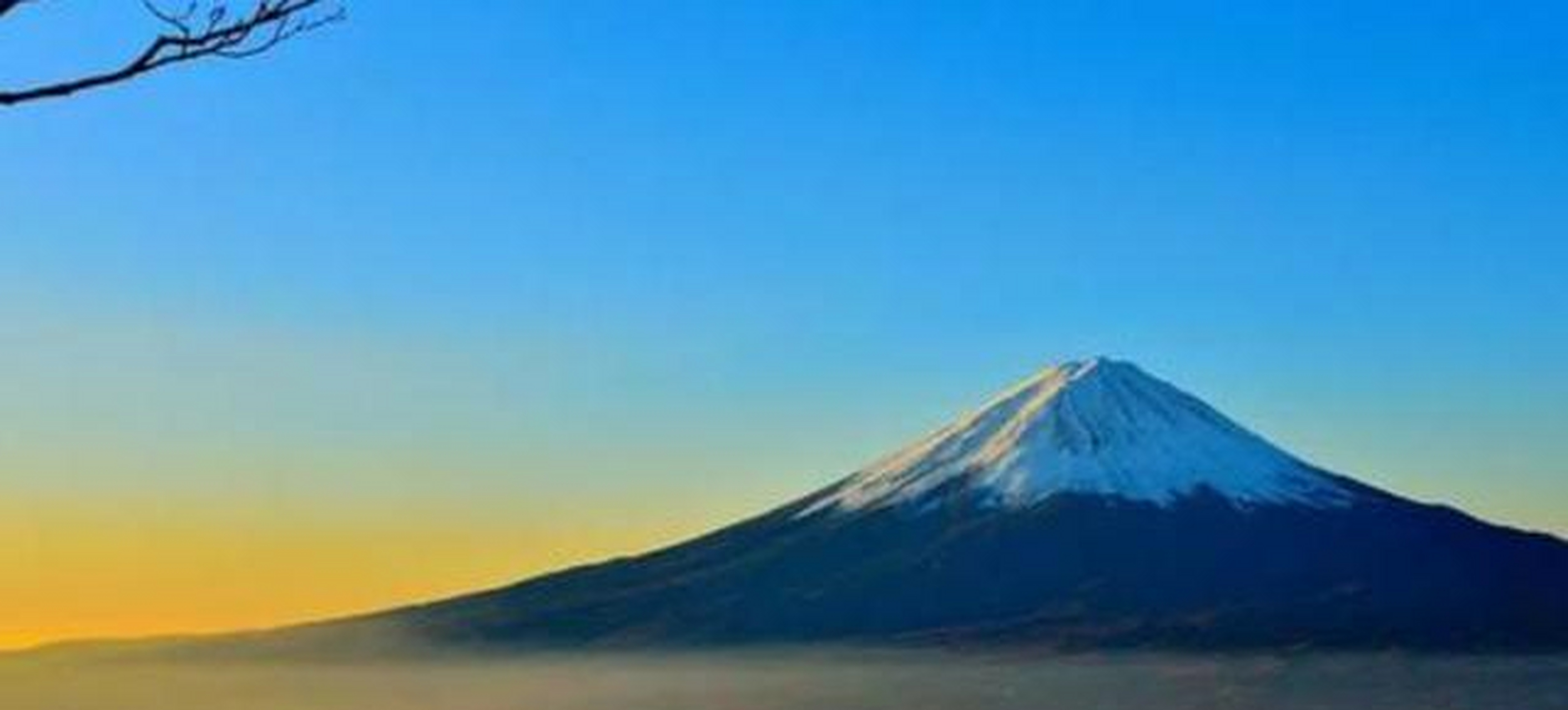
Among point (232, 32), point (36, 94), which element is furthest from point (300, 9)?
point (36, 94)

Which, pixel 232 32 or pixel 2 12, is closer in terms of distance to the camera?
pixel 2 12

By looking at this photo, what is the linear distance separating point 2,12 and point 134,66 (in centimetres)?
43

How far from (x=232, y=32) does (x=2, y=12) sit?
859 mm

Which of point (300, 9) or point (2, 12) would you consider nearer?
point (2, 12)

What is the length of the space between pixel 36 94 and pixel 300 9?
0.84 meters

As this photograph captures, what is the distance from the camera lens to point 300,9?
9.07m

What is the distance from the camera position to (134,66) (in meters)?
8.65

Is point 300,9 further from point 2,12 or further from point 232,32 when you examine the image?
point 2,12

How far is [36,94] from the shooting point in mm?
8703

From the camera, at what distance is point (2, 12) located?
8.36m

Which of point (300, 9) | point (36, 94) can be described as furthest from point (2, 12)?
point (300, 9)

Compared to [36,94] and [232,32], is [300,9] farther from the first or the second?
[36,94]

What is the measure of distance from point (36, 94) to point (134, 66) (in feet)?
1.01
